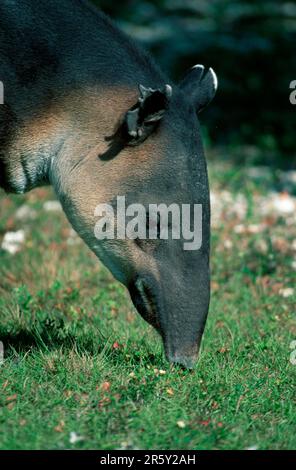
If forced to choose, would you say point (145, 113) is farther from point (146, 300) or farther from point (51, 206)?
point (51, 206)

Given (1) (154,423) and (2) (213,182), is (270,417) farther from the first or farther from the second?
(2) (213,182)

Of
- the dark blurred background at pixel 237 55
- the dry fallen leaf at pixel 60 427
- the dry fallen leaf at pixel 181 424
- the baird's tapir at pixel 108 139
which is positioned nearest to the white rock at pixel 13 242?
the baird's tapir at pixel 108 139

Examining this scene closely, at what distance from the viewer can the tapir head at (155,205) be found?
5055 mm

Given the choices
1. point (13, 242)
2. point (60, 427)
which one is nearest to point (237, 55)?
point (13, 242)

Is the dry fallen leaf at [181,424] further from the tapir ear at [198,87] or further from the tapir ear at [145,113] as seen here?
the tapir ear at [198,87]

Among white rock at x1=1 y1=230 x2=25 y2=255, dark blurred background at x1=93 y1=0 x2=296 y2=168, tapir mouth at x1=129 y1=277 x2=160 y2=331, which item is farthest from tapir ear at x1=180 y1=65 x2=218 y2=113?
dark blurred background at x1=93 y1=0 x2=296 y2=168

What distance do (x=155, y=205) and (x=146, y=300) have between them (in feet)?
1.85

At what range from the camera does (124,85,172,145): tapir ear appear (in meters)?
4.88

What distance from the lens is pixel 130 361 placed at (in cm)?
549

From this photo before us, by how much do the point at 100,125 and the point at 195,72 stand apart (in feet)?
2.74

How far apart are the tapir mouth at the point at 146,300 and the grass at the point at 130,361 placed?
1.05 feet
